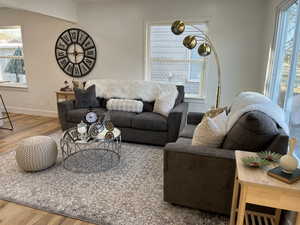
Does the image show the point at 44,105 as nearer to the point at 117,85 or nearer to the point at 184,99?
the point at 117,85

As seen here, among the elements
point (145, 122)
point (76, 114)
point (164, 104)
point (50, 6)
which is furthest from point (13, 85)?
point (164, 104)

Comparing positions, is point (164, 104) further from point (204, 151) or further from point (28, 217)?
point (28, 217)

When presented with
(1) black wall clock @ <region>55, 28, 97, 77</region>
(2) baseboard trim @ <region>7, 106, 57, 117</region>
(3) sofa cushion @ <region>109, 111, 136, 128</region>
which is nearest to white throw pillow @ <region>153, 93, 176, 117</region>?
(3) sofa cushion @ <region>109, 111, 136, 128</region>

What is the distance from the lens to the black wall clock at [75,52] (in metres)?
4.67

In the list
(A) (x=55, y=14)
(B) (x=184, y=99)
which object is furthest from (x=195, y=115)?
(A) (x=55, y=14)

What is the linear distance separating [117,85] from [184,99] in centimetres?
133

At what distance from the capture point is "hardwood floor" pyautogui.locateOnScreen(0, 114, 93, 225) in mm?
1893

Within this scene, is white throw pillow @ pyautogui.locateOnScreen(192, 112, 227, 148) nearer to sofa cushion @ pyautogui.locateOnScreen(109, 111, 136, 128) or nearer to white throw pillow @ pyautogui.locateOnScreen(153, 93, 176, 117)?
white throw pillow @ pyautogui.locateOnScreen(153, 93, 176, 117)

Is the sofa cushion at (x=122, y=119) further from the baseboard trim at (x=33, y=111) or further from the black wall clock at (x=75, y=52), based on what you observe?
the baseboard trim at (x=33, y=111)

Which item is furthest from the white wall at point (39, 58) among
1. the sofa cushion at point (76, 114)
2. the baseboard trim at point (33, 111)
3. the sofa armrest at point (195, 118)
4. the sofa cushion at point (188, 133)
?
the sofa cushion at point (188, 133)

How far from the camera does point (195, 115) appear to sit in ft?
10.6

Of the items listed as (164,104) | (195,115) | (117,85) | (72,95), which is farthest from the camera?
(72,95)

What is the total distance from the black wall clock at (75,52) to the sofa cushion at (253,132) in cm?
372

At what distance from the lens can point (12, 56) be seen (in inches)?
215
